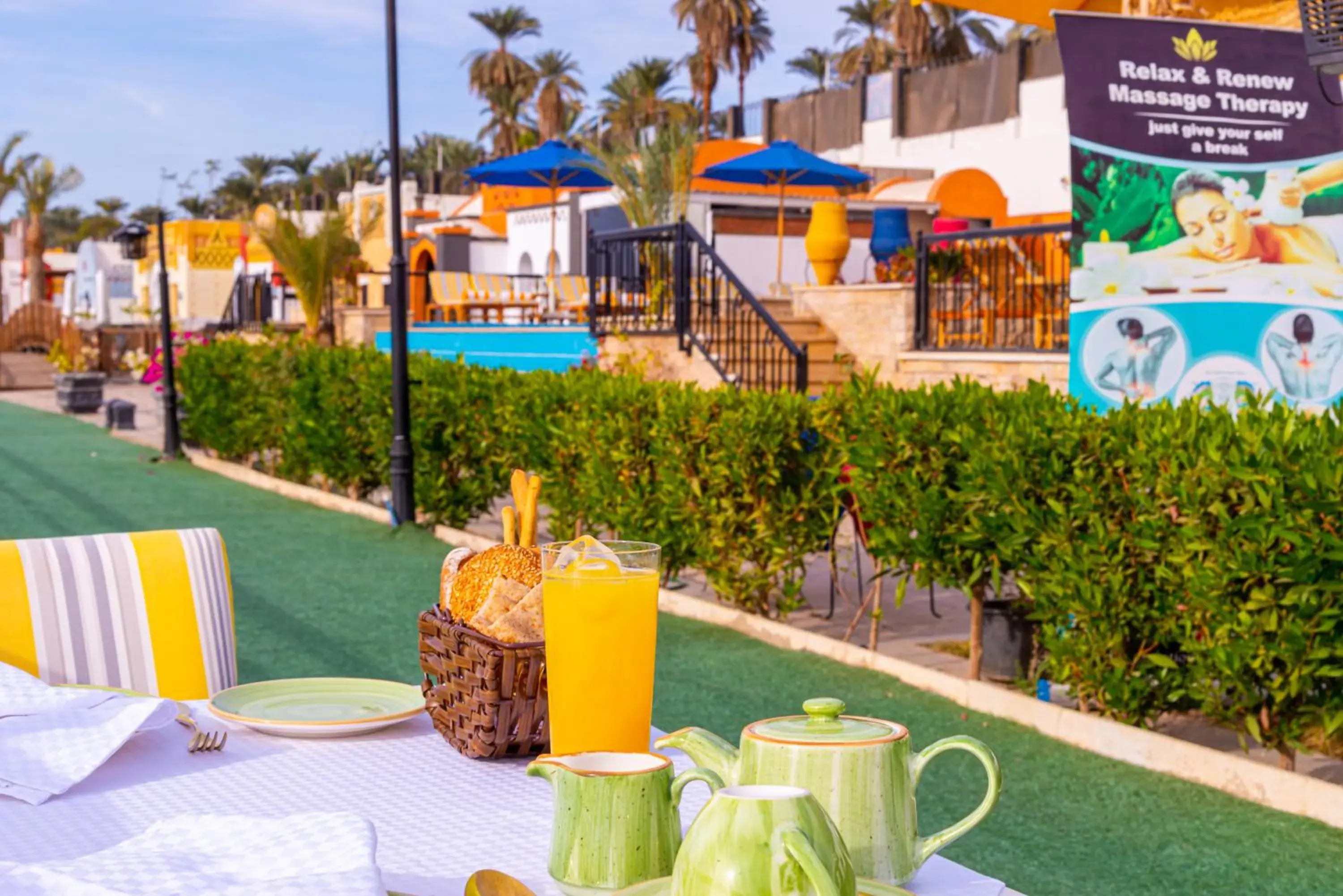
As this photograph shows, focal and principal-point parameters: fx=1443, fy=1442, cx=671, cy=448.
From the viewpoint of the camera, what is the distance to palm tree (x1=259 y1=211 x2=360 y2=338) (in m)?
22.1

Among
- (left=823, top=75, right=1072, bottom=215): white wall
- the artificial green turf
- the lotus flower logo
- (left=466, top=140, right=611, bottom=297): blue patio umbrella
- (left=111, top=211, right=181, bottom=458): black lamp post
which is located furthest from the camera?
(left=823, top=75, right=1072, bottom=215): white wall

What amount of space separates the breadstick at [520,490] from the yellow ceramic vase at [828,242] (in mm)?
13199

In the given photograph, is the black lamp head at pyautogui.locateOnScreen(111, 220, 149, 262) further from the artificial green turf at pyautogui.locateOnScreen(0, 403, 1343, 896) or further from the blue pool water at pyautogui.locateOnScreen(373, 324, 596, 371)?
the artificial green turf at pyautogui.locateOnScreen(0, 403, 1343, 896)

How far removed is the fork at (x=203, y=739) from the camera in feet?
7.01

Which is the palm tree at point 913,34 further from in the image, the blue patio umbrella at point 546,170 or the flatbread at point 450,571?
the flatbread at point 450,571

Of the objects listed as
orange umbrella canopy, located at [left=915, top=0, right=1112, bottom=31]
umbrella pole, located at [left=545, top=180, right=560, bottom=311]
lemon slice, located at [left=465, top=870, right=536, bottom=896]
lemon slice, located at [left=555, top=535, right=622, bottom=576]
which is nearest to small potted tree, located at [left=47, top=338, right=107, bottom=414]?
umbrella pole, located at [left=545, top=180, right=560, bottom=311]

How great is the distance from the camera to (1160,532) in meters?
5.09

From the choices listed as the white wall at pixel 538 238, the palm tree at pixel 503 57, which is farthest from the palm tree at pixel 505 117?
the white wall at pixel 538 238

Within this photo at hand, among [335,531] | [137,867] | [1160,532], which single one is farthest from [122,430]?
[137,867]

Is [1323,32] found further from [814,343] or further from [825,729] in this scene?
[814,343]

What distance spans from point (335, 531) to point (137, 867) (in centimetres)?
1034

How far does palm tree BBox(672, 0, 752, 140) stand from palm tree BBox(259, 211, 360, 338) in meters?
34.8

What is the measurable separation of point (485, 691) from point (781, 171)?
17736 millimetres

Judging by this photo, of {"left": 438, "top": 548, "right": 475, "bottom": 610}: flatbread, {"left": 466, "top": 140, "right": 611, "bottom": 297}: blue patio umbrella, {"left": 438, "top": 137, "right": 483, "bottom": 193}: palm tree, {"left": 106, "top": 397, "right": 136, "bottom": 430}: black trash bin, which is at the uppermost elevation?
{"left": 438, "top": 137, "right": 483, "bottom": 193}: palm tree
